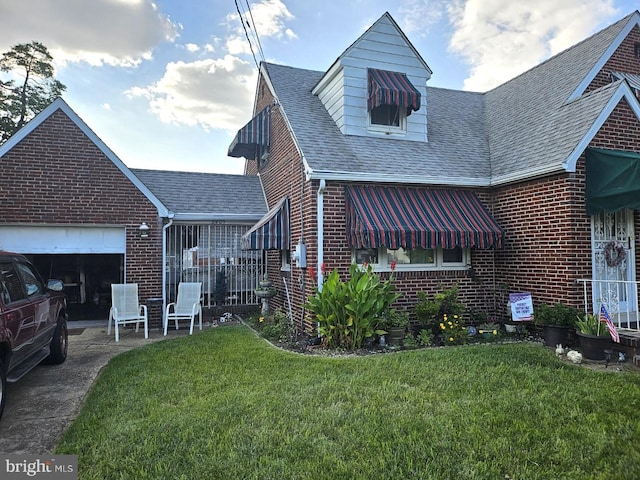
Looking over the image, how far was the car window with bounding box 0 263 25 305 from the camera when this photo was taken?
199 inches

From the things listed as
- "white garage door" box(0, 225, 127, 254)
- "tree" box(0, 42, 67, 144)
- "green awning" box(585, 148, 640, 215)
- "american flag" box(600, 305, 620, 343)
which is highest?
"tree" box(0, 42, 67, 144)

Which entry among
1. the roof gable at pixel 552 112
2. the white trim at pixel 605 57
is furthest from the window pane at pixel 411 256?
the white trim at pixel 605 57

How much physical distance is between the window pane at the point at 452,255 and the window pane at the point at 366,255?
5.88 feet

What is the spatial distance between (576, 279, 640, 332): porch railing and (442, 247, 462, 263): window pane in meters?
2.53

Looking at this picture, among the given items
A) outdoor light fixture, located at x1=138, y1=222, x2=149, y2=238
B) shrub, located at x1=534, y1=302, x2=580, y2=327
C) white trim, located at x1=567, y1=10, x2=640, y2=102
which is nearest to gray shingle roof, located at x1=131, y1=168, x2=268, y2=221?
outdoor light fixture, located at x1=138, y1=222, x2=149, y2=238

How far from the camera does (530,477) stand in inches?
127

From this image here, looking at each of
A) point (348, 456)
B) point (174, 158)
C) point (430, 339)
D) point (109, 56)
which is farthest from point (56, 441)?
point (174, 158)

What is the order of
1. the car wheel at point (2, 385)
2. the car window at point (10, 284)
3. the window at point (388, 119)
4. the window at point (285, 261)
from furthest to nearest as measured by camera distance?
the window at point (388, 119)
the window at point (285, 261)
the car window at point (10, 284)
the car wheel at point (2, 385)

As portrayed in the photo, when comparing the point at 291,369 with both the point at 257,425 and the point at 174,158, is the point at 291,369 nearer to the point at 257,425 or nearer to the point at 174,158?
the point at 257,425

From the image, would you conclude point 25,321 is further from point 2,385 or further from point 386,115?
point 386,115

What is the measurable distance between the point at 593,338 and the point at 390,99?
6.66m

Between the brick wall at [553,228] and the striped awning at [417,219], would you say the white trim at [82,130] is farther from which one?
the brick wall at [553,228]

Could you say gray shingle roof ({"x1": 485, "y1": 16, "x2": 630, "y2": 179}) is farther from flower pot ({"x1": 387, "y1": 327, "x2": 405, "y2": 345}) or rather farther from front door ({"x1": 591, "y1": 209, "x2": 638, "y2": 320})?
flower pot ({"x1": 387, "y1": 327, "x2": 405, "y2": 345})

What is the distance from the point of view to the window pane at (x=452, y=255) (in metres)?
9.58
